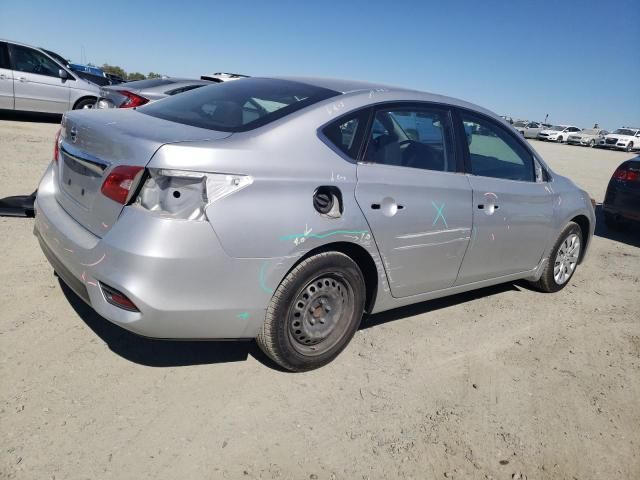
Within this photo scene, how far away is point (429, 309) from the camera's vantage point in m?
4.31

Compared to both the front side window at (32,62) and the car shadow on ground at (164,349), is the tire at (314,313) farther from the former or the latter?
the front side window at (32,62)

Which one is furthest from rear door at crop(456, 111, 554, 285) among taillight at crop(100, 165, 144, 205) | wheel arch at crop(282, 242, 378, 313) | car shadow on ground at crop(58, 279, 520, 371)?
taillight at crop(100, 165, 144, 205)

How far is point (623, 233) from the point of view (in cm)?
830

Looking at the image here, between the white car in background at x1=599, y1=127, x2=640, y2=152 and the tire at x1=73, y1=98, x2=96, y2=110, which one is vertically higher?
the white car in background at x1=599, y1=127, x2=640, y2=152

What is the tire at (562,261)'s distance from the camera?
485 centimetres

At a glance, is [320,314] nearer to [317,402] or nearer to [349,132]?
[317,402]

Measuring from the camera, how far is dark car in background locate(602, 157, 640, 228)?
7438mm

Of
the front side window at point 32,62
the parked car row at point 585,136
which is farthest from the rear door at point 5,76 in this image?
the parked car row at point 585,136

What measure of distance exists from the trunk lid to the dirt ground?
0.83 m

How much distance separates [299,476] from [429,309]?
7.36 feet

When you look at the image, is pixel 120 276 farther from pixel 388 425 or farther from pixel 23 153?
pixel 23 153

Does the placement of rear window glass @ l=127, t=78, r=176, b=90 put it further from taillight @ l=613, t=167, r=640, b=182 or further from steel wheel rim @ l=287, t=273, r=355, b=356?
taillight @ l=613, t=167, r=640, b=182

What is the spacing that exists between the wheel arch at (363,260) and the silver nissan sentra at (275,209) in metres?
0.01

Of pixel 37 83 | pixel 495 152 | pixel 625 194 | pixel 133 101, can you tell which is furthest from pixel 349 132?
pixel 37 83
